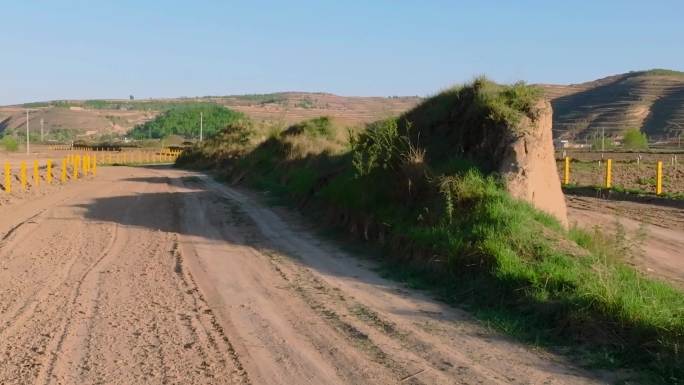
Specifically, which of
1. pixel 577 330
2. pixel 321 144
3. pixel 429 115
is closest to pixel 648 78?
pixel 321 144

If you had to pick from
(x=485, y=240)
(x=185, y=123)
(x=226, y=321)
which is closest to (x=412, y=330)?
(x=226, y=321)

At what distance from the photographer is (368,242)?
47.0ft

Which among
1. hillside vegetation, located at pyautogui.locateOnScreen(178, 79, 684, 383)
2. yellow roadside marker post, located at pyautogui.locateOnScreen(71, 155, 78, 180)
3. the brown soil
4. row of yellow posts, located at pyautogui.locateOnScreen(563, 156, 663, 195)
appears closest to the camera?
hillside vegetation, located at pyautogui.locateOnScreen(178, 79, 684, 383)

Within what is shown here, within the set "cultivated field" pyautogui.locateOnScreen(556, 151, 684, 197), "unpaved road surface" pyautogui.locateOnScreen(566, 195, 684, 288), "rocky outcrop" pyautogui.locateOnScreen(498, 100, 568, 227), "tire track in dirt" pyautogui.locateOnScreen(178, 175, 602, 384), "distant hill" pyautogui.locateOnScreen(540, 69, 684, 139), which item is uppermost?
"distant hill" pyautogui.locateOnScreen(540, 69, 684, 139)

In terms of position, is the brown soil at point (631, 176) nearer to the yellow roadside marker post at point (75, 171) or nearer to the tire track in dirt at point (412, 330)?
the tire track in dirt at point (412, 330)

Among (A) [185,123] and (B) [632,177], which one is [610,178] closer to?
(B) [632,177]

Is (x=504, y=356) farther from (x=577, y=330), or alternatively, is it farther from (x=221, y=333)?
(x=221, y=333)

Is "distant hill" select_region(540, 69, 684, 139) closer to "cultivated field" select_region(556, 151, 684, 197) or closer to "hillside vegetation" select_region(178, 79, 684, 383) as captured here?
"cultivated field" select_region(556, 151, 684, 197)

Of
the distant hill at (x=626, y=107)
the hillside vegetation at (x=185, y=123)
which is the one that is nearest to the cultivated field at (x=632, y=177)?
the distant hill at (x=626, y=107)

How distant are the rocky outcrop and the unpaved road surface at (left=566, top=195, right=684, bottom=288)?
4.00 feet

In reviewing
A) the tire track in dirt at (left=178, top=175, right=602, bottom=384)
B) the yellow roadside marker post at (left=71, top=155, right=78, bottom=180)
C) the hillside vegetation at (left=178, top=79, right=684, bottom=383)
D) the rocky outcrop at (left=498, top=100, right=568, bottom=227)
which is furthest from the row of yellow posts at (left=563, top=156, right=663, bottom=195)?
the yellow roadside marker post at (left=71, top=155, right=78, bottom=180)

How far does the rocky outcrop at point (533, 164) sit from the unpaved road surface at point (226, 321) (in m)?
2.95

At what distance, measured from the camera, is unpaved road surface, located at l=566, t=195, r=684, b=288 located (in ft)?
42.4

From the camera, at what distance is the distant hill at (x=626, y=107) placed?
314ft
